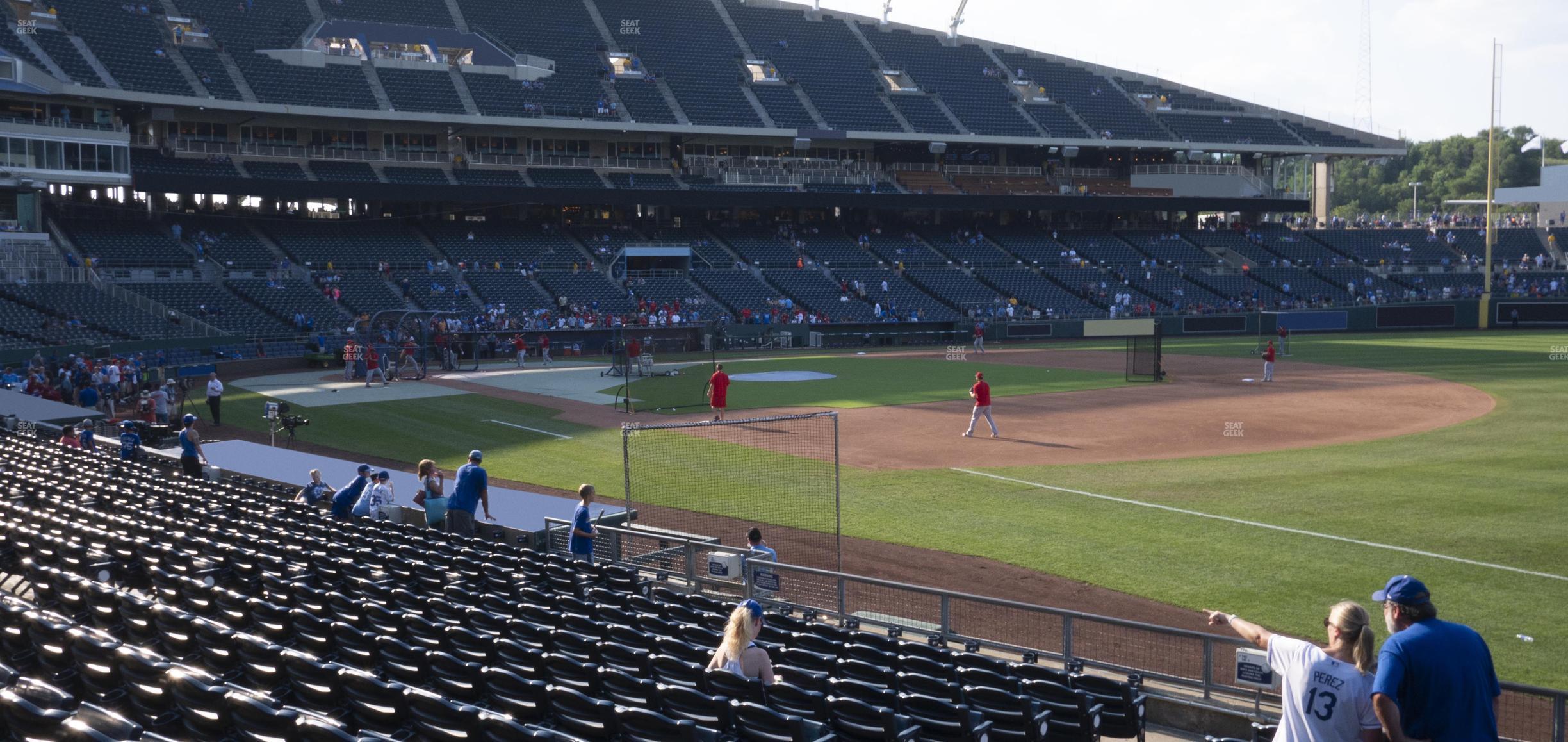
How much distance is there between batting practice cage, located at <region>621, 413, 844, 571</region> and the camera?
18703 millimetres

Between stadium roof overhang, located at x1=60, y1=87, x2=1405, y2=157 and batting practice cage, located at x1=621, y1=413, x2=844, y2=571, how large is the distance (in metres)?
36.6

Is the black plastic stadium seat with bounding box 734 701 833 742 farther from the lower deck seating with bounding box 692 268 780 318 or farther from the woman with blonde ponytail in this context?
the lower deck seating with bounding box 692 268 780 318

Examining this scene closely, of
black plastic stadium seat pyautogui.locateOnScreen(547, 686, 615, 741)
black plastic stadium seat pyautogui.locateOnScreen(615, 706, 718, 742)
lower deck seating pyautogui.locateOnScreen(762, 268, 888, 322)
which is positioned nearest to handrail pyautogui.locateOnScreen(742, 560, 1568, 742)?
black plastic stadium seat pyautogui.locateOnScreen(615, 706, 718, 742)

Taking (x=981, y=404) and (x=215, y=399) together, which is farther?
(x=215, y=399)

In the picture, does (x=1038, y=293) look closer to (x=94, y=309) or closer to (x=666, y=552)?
(x=94, y=309)

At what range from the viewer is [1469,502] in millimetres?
20031

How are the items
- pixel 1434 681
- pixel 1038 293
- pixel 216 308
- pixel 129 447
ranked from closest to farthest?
1. pixel 1434 681
2. pixel 129 447
3. pixel 216 308
4. pixel 1038 293

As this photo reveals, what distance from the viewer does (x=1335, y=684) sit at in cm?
576

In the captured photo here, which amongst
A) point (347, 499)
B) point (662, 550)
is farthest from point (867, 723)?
point (347, 499)

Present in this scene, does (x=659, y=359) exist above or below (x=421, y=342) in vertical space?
below

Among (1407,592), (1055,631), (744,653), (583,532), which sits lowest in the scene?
(1055,631)

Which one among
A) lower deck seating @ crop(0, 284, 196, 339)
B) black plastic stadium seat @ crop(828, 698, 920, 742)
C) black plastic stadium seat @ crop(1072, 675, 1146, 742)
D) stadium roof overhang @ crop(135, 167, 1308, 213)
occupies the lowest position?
black plastic stadium seat @ crop(1072, 675, 1146, 742)

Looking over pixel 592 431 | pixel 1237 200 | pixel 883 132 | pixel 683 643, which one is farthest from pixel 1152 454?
pixel 1237 200

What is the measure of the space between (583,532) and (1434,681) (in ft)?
33.1
